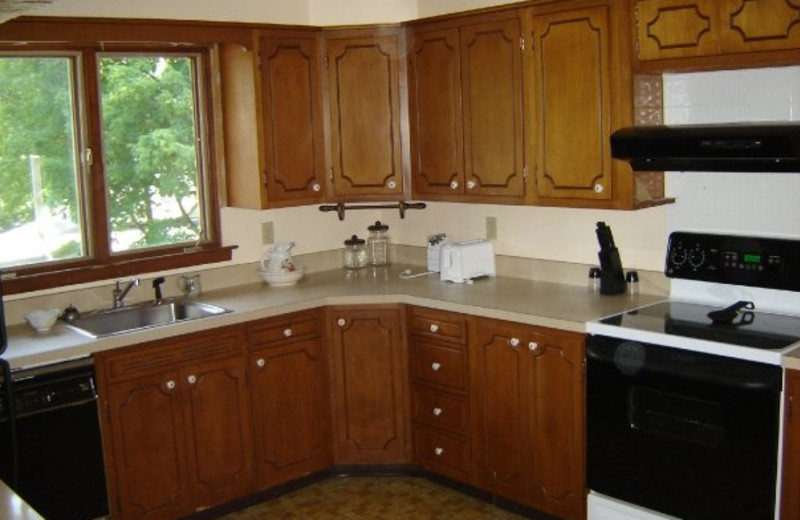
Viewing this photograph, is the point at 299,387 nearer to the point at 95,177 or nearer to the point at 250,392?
the point at 250,392

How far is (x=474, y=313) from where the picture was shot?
12.8 ft

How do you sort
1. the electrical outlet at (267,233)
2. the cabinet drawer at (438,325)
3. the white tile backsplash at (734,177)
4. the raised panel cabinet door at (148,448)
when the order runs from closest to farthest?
the white tile backsplash at (734,177), the raised panel cabinet door at (148,448), the cabinet drawer at (438,325), the electrical outlet at (267,233)

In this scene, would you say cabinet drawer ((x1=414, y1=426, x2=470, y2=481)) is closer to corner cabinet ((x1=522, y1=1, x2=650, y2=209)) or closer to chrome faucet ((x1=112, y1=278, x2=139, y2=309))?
corner cabinet ((x1=522, y1=1, x2=650, y2=209))

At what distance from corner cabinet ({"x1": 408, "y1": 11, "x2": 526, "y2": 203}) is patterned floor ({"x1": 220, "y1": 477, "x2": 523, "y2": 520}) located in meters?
1.34

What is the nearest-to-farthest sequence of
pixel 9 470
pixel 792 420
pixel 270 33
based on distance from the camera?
pixel 792 420
pixel 9 470
pixel 270 33

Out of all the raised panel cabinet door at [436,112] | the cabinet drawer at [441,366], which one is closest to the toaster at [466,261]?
the raised panel cabinet door at [436,112]

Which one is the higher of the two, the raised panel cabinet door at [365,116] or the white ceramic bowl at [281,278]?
the raised panel cabinet door at [365,116]

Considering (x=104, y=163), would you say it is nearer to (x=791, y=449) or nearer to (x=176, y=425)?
(x=176, y=425)

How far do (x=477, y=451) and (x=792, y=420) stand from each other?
4.72 feet

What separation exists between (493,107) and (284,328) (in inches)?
53.0

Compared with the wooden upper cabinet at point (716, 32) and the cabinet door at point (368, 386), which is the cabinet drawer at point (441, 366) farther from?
the wooden upper cabinet at point (716, 32)

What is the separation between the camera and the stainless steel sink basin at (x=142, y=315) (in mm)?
4020

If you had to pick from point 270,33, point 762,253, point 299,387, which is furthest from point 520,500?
point 270,33

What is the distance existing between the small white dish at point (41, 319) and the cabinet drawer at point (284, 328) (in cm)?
79
